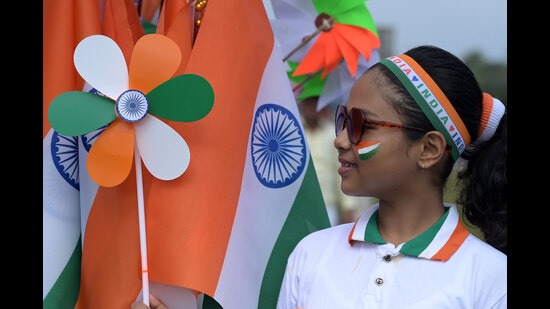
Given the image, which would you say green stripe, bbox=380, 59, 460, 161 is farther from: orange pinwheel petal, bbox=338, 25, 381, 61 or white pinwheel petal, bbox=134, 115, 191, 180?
orange pinwheel petal, bbox=338, 25, 381, 61

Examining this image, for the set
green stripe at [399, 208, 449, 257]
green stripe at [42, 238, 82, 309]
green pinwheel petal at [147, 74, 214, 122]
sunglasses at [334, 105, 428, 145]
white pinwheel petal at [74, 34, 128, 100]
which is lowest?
green stripe at [42, 238, 82, 309]

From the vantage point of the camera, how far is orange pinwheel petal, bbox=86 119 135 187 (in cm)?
184

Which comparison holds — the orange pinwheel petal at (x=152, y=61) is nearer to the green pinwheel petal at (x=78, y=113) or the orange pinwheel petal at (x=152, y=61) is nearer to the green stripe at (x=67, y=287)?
the green pinwheel petal at (x=78, y=113)

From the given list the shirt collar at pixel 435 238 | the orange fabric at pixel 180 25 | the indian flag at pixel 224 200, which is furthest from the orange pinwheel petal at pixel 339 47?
the shirt collar at pixel 435 238

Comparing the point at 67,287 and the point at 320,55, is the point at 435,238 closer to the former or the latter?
the point at 67,287

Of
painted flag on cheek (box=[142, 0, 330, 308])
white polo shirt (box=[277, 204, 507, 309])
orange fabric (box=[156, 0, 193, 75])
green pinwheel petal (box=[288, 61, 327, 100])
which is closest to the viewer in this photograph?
white polo shirt (box=[277, 204, 507, 309])

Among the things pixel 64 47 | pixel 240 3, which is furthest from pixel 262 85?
pixel 64 47

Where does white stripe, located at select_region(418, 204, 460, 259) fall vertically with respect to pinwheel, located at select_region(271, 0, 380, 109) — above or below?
below

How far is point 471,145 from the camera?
198cm

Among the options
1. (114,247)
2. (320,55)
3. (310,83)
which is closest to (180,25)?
(114,247)

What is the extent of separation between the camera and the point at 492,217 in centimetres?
203

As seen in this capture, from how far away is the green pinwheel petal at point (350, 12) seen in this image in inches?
125

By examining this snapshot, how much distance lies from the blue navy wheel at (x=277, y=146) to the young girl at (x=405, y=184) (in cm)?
25

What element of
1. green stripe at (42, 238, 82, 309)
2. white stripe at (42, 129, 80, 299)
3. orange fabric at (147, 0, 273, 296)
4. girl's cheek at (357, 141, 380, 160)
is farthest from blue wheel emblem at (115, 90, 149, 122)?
girl's cheek at (357, 141, 380, 160)
